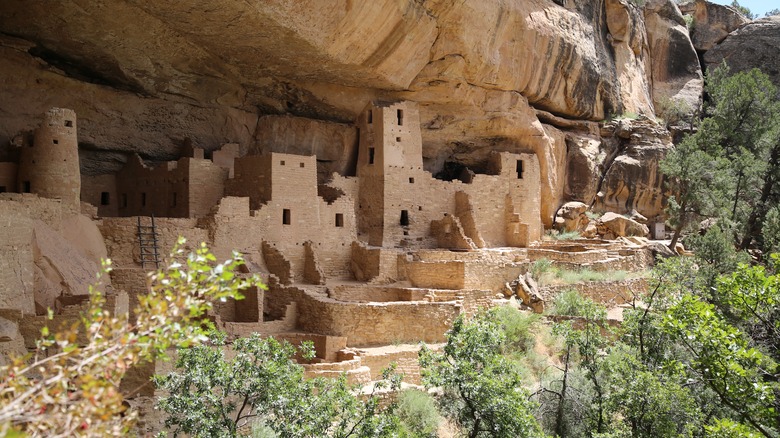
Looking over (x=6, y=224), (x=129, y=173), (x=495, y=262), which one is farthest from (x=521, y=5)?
(x=6, y=224)

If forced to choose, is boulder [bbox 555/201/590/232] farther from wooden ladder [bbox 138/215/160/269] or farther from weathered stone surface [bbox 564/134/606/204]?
wooden ladder [bbox 138/215/160/269]

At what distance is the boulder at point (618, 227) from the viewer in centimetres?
2650

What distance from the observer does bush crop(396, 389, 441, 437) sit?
12867mm

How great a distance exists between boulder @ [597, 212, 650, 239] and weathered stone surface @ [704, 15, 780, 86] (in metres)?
11.8

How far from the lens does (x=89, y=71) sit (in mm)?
18875

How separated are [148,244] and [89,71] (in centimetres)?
621

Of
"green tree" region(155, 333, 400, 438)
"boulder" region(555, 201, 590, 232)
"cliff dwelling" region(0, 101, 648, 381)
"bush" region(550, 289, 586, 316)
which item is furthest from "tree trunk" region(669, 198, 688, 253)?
"green tree" region(155, 333, 400, 438)

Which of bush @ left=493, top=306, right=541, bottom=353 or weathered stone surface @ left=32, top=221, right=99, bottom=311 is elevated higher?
weathered stone surface @ left=32, top=221, right=99, bottom=311

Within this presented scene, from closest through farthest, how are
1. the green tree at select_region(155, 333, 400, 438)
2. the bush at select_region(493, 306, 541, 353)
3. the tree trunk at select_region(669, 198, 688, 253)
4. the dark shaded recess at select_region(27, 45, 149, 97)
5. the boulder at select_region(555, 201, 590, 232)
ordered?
the green tree at select_region(155, 333, 400, 438) < the bush at select_region(493, 306, 541, 353) < the dark shaded recess at select_region(27, 45, 149, 97) < the tree trunk at select_region(669, 198, 688, 253) < the boulder at select_region(555, 201, 590, 232)

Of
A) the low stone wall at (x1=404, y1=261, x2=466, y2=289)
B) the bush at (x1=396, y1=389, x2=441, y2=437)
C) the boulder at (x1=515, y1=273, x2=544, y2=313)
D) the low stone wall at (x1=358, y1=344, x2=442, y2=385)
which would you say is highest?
the low stone wall at (x1=404, y1=261, x2=466, y2=289)

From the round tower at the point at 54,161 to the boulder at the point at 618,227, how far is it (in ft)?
59.7

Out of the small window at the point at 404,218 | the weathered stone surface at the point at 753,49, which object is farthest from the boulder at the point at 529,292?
the weathered stone surface at the point at 753,49

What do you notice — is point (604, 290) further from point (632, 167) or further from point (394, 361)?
point (632, 167)

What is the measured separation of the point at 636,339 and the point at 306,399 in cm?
632
